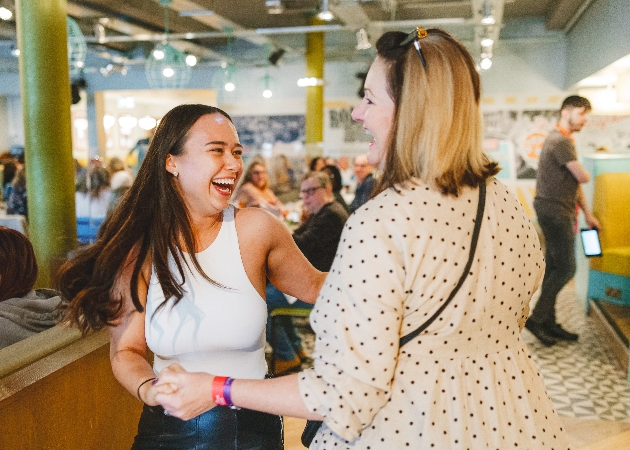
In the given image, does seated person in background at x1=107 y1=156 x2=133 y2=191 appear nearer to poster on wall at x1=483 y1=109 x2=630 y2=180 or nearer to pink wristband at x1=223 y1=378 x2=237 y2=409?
poster on wall at x1=483 y1=109 x2=630 y2=180

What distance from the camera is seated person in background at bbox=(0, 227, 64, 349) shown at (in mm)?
2076

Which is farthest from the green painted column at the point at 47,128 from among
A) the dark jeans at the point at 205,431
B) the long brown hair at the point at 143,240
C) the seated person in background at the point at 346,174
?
the seated person in background at the point at 346,174

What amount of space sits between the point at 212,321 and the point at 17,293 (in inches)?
38.5

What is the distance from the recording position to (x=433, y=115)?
1074 mm

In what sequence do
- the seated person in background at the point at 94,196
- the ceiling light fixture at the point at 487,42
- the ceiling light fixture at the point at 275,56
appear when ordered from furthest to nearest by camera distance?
the ceiling light fixture at the point at 275,56 → the ceiling light fixture at the point at 487,42 → the seated person in background at the point at 94,196

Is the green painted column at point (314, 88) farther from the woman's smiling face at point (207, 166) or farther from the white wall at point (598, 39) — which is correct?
the woman's smiling face at point (207, 166)

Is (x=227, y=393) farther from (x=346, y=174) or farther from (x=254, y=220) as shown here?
(x=346, y=174)

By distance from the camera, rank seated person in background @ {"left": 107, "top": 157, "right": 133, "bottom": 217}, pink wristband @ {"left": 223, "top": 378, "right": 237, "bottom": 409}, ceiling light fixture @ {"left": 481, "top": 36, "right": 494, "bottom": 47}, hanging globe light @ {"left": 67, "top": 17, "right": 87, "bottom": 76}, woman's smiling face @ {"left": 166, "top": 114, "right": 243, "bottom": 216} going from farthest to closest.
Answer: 1. ceiling light fixture @ {"left": 481, "top": 36, "right": 494, "bottom": 47}
2. seated person in background @ {"left": 107, "top": 157, "right": 133, "bottom": 217}
3. hanging globe light @ {"left": 67, "top": 17, "right": 87, "bottom": 76}
4. woman's smiling face @ {"left": 166, "top": 114, "right": 243, "bottom": 216}
5. pink wristband @ {"left": 223, "top": 378, "right": 237, "bottom": 409}

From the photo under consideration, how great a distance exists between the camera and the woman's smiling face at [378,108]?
1.13 meters

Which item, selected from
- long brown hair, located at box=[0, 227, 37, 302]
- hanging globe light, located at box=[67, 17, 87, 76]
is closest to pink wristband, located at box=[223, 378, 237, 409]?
long brown hair, located at box=[0, 227, 37, 302]

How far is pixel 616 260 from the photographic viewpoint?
5551 millimetres

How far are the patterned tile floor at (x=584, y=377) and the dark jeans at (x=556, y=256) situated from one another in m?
0.41

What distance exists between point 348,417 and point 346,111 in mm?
12068

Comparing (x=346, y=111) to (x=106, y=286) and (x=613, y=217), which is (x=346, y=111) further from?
(x=106, y=286)
